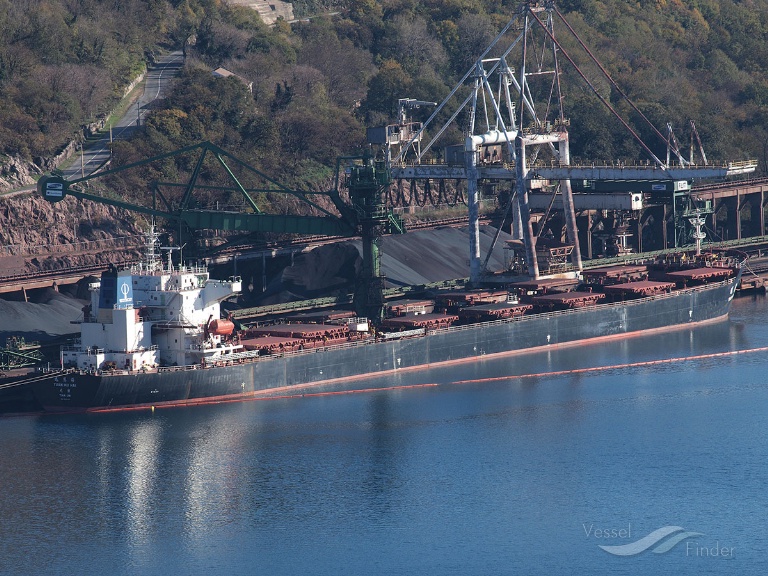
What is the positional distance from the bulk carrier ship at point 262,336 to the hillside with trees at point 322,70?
35.9m

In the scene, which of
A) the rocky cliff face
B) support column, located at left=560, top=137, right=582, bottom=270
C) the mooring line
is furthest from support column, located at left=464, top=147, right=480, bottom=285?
the rocky cliff face

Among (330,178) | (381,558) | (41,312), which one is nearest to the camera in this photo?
(381,558)

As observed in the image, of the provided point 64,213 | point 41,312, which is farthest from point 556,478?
point 64,213

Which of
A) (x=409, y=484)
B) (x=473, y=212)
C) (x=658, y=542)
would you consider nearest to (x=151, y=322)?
(x=409, y=484)

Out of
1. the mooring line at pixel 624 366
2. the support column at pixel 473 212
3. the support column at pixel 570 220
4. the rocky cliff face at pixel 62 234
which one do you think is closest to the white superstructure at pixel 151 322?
the mooring line at pixel 624 366

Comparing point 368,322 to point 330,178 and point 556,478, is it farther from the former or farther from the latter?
point 330,178

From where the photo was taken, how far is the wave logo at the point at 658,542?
48562 mm

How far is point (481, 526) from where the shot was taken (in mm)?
51156

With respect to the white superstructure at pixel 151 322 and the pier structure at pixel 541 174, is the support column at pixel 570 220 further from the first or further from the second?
the white superstructure at pixel 151 322

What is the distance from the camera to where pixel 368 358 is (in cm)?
7719

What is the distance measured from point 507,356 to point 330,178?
42.6 meters

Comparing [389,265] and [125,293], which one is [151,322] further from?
[389,265]

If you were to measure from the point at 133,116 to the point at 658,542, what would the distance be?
83035mm

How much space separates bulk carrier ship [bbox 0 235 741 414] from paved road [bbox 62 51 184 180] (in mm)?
33597
